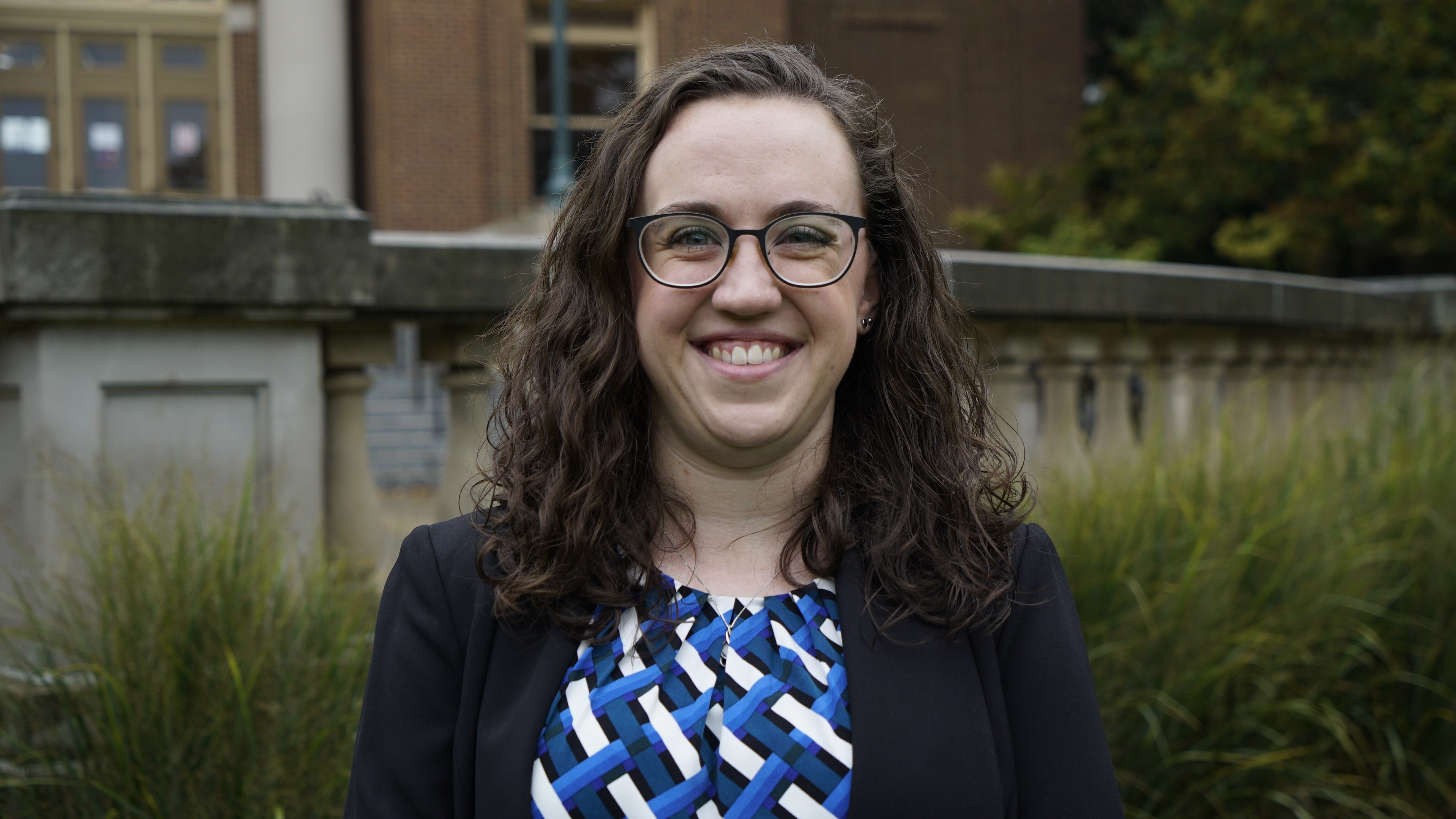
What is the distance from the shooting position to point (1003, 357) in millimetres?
4578

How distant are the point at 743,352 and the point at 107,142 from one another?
15356 mm

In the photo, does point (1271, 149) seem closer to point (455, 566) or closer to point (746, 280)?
point (746, 280)

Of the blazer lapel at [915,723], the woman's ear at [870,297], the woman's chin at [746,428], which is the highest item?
the woman's ear at [870,297]

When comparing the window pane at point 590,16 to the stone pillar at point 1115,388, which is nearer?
the stone pillar at point 1115,388

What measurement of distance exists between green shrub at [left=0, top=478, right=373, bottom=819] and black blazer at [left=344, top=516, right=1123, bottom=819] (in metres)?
0.77

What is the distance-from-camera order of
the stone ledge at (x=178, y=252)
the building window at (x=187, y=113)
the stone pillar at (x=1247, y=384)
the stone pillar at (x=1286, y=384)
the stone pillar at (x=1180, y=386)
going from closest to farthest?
the stone ledge at (x=178, y=252) → the stone pillar at (x=1180, y=386) → the stone pillar at (x=1247, y=384) → the stone pillar at (x=1286, y=384) → the building window at (x=187, y=113)

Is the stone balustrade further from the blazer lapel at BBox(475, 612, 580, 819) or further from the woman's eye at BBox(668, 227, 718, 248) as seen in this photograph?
the woman's eye at BBox(668, 227, 718, 248)

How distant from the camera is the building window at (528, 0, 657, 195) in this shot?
574 inches

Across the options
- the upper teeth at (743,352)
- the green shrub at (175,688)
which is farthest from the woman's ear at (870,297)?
the green shrub at (175,688)

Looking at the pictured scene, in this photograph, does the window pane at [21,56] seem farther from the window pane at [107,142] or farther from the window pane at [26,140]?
the window pane at [107,142]

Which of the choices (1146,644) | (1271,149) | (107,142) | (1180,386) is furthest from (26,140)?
(1146,644)

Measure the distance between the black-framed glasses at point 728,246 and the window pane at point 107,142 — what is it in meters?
15.0

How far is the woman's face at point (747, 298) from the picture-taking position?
5.47 feet

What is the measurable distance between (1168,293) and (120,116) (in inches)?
541
